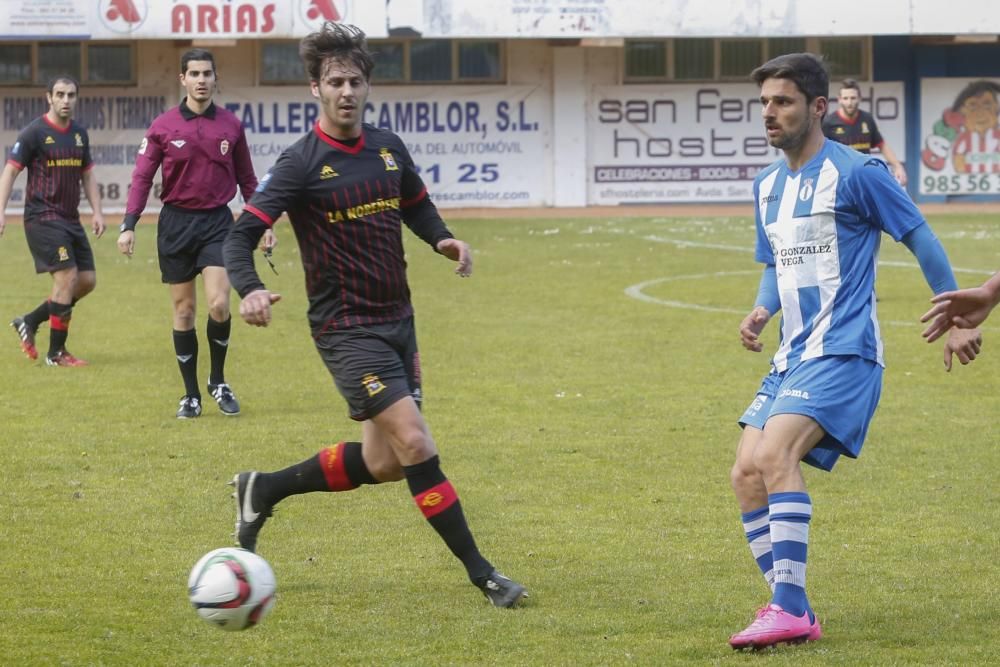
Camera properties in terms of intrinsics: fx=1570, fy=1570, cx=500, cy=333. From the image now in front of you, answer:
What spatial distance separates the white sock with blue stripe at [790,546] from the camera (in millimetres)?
5395

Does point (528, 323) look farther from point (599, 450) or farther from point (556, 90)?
point (556, 90)

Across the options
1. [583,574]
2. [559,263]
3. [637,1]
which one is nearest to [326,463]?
[583,574]

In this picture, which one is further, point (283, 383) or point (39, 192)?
point (39, 192)

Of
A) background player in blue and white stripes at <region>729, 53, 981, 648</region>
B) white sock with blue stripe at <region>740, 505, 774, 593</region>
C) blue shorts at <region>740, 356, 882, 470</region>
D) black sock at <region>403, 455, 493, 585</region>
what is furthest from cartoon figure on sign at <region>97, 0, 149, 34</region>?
blue shorts at <region>740, 356, 882, 470</region>

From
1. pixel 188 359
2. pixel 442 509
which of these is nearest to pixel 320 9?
pixel 188 359

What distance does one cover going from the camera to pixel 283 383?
1204 centimetres

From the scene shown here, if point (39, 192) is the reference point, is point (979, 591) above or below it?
below

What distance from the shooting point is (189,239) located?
422 inches

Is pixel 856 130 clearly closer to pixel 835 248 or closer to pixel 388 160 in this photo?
pixel 388 160

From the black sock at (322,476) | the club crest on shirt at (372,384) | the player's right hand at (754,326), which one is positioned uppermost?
the player's right hand at (754,326)

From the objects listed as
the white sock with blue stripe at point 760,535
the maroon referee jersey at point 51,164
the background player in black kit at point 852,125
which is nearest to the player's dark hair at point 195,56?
the maroon referee jersey at point 51,164

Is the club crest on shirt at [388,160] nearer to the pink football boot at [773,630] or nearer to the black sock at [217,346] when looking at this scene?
the pink football boot at [773,630]

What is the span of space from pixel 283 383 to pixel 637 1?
20659mm

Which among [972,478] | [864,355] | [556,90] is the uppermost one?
[556,90]
